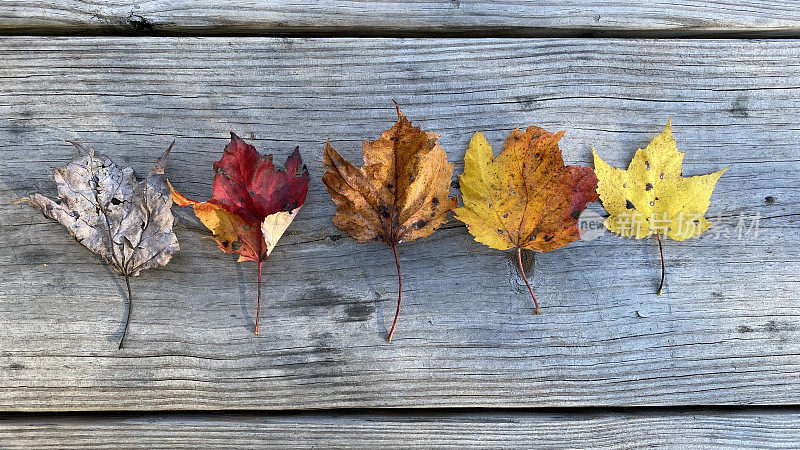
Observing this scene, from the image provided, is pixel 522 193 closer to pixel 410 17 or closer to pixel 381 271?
pixel 381 271

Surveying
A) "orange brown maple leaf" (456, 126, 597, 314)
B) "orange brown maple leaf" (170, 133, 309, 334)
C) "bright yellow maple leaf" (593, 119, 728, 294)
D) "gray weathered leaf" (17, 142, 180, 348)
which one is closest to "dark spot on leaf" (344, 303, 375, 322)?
"orange brown maple leaf" (170, 133, 309, 334)

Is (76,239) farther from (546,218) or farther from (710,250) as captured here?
(710,250)

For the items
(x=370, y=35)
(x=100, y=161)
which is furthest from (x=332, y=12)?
(x=100, y=161)

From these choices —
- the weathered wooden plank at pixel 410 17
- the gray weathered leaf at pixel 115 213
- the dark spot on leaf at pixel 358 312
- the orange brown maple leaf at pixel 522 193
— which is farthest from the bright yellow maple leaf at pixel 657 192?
the gray weathered leaf at pixel 115 213

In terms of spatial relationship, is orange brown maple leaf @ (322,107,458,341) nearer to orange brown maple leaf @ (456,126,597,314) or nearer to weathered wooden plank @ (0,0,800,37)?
orange brown maple leaf @ (456,126,597,314)

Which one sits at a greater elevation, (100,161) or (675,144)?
(675,144)
